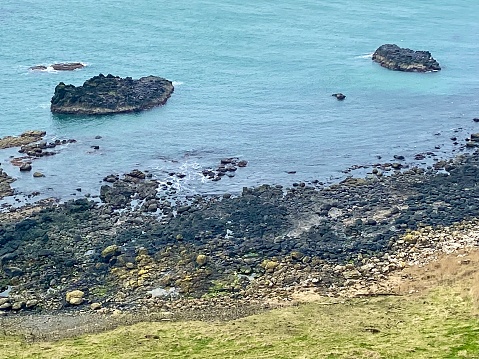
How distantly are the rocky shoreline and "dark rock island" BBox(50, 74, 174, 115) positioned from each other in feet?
83.6

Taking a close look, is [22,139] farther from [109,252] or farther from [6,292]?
[6,292]

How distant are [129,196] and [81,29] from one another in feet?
259

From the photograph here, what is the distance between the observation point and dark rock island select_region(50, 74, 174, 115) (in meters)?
99.4

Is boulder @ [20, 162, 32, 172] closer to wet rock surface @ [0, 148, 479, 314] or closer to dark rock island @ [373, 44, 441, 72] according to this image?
wet rock surface @ [0, 148, 479, 314]

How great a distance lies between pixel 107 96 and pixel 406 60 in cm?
5376

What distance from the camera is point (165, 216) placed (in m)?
68.5

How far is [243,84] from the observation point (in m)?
113

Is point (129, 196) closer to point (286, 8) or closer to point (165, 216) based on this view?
point (165, 216)

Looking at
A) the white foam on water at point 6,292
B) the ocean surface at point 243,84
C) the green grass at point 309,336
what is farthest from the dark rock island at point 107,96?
the green grass at point 309,336

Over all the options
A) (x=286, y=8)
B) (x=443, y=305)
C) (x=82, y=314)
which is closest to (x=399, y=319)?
(x=443, y=305)

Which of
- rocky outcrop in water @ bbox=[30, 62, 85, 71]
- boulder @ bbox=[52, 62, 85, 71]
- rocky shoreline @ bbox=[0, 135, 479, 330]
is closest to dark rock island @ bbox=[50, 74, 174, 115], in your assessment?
boulder @ bbox=[52, 62, 85, 71]

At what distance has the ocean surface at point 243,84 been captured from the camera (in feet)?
275

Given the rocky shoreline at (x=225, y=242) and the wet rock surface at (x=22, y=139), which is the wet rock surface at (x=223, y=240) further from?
the wet rock surface at (x=22, y=139)

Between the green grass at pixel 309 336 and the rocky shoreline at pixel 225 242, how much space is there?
3.08 metres
